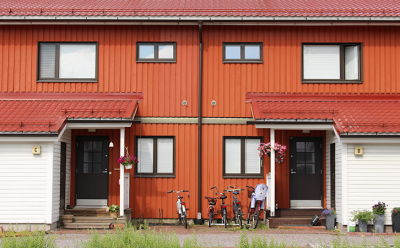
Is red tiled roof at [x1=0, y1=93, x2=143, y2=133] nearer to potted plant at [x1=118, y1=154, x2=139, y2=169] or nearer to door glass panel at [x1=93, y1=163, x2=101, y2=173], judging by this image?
potted plant at [x1=118, y1=154, x2=139, y2=169]

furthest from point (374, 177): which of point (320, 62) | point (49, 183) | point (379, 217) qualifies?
point (49, 183)

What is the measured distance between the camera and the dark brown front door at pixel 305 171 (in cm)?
1321

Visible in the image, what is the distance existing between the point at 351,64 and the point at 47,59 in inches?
390

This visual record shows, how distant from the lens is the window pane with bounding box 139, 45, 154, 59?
532 inches

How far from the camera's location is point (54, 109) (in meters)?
12.6

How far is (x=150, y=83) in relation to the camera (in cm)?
1344

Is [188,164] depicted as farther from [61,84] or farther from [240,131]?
[61,84]

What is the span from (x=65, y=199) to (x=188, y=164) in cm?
392

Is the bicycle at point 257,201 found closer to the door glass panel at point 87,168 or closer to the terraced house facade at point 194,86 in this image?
the terraced house facade at point 194,86

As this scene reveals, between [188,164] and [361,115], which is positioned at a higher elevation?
[361,115]

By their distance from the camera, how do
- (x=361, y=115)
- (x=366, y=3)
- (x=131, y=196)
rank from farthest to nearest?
(x=366, y=3) < (x=131, y=196) < (x=361, y=115)

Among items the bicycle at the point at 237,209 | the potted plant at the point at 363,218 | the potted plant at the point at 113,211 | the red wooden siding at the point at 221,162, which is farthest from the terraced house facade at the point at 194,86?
the potted plant at the point at 363,218

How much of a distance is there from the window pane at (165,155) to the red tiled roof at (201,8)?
13.2 feet

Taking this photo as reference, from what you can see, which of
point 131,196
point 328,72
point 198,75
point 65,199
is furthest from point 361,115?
point 65,199
